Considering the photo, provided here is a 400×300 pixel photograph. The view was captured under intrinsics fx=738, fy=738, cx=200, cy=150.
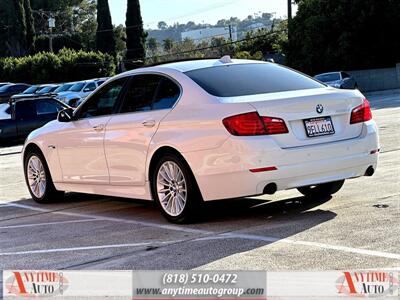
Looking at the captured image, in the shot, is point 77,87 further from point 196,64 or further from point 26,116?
point 196,64

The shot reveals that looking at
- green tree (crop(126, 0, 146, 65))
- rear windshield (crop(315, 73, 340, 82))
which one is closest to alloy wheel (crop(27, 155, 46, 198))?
rear windshield (crop(315, 73, 340, 82))

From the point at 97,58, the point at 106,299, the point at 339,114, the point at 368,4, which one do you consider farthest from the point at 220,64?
the point at 97,58

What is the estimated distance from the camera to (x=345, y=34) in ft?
133

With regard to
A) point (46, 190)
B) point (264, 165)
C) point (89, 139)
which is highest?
point (89, 139)

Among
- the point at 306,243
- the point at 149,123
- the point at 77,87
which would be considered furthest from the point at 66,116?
the point at 77,87

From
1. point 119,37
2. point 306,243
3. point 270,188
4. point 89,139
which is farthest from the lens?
point 119,37

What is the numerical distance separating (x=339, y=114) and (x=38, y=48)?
76.8 m

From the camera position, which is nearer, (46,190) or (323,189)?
(323,189)

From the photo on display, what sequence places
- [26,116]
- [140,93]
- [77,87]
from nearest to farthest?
[140,93] < [26,116] < [77,87]

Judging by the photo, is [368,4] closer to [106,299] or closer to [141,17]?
[141,17]

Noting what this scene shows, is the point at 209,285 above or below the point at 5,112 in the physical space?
above

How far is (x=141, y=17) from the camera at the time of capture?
6475cm

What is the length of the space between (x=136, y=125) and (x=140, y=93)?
1.45ft

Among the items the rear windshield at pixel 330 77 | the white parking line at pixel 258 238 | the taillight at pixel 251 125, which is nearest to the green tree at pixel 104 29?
the rear windshield at pixel 330 77
